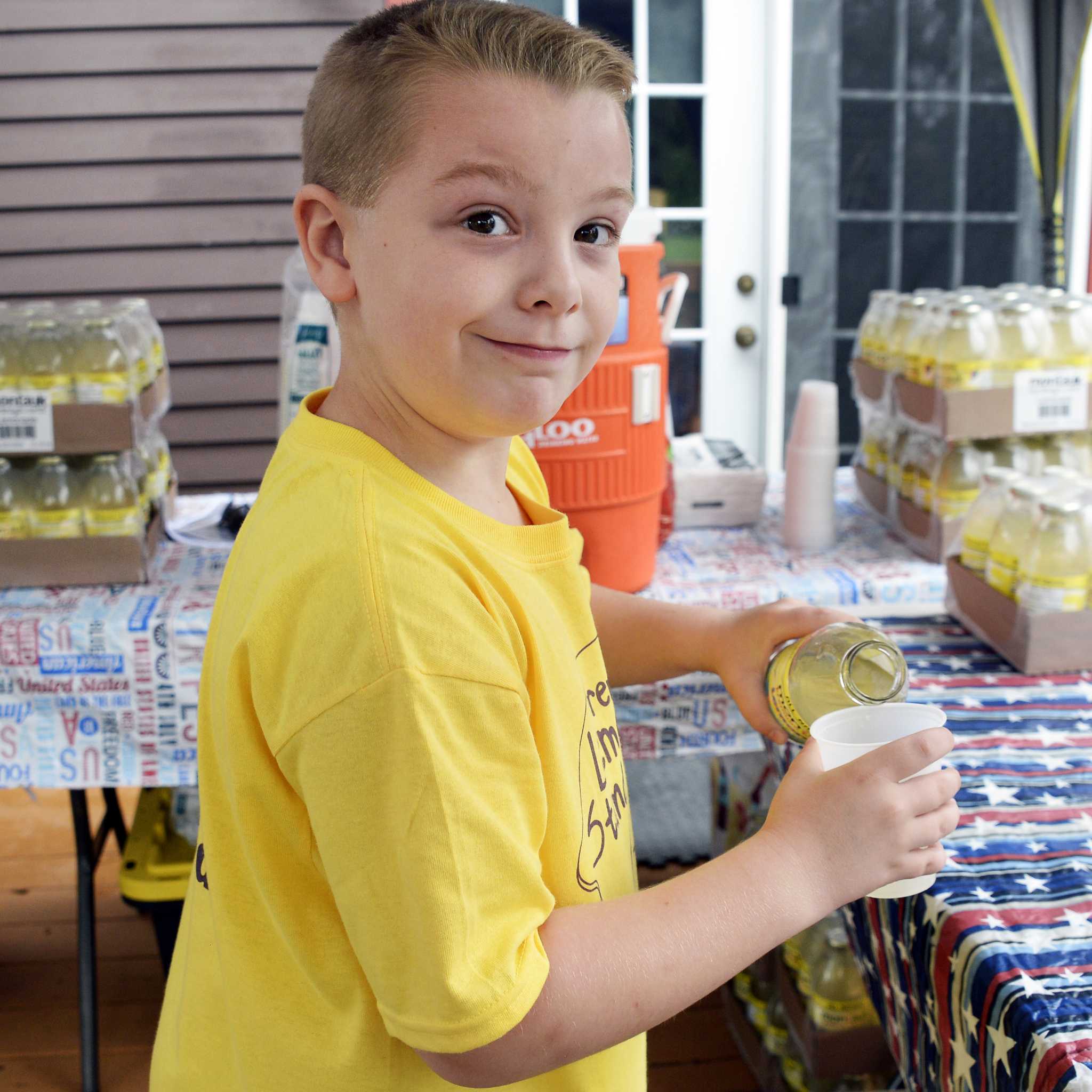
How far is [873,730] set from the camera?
0.81 metres

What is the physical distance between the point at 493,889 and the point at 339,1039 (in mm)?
174

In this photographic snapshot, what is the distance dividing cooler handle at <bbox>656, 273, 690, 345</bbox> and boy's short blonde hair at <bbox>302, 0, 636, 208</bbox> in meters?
0.87

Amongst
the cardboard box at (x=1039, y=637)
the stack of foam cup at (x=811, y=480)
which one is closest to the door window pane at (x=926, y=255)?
the stack of foam cup at (x=811, y=480)

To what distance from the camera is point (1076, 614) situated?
121cm

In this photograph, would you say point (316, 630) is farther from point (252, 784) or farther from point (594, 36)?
point (594, 36)

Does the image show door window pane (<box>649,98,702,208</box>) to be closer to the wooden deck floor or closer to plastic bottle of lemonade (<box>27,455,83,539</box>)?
the wooden deck floor

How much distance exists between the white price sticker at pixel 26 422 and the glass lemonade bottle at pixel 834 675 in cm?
112

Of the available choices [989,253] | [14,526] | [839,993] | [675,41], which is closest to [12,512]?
[14,526]

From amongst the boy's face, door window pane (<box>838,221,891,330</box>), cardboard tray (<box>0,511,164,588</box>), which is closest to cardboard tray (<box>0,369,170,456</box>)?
cardboard tray (<box>0,511,164,588</box>)

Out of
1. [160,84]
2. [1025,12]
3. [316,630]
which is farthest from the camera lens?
[160,84]

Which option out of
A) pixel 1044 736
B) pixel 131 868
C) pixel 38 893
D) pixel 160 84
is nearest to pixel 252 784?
pixel 1044 736

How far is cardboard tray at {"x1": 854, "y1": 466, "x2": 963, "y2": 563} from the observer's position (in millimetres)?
1616

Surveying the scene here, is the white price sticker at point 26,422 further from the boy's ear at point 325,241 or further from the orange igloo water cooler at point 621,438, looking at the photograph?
the boy's ear at point 325,241

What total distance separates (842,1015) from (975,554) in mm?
645
